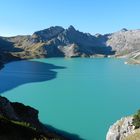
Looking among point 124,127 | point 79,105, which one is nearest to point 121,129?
point 124,127

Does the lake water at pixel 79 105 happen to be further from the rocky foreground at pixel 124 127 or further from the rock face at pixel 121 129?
the rocky foreground at pixel 124 127

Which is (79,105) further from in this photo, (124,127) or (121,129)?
(124,127)

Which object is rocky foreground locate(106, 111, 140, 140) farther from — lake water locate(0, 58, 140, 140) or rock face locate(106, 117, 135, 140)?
lake water locate(0, 58, 140, 140)

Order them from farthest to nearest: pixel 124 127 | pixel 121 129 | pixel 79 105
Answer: pixel 79 105 → pixel 121 129 → pixel 124 127

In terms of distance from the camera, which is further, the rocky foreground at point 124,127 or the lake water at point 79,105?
the lake water at point 79,105

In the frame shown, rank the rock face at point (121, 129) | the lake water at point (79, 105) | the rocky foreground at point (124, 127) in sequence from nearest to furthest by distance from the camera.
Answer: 1. the rocky foreground at point (124, 127)
2. the rock face at point (121, 129)
3. the lake water at point (79, 105)

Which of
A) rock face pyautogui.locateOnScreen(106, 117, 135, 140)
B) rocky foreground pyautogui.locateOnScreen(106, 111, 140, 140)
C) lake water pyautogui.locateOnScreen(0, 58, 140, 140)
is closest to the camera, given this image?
rocky foreground pyautogui.locateOnScreen(106, 111, 140, 140)

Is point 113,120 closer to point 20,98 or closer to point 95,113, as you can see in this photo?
point 95,113

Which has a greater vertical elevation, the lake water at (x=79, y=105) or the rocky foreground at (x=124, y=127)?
the rocky foreground at (x=124, y=127)

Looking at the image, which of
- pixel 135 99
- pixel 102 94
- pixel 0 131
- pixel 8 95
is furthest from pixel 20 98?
pixel 0 131

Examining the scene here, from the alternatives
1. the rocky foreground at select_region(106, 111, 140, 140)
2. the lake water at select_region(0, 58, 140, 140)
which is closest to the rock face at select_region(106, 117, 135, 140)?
the rocky foreground at select_region(106, 111, 140, 140)

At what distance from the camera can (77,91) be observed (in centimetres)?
11819

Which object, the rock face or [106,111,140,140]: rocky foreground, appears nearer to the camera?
[106,111,140,140]: rocky foreground

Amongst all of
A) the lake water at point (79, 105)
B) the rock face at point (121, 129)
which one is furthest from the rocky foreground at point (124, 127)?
the lake water at point (79, 105)
